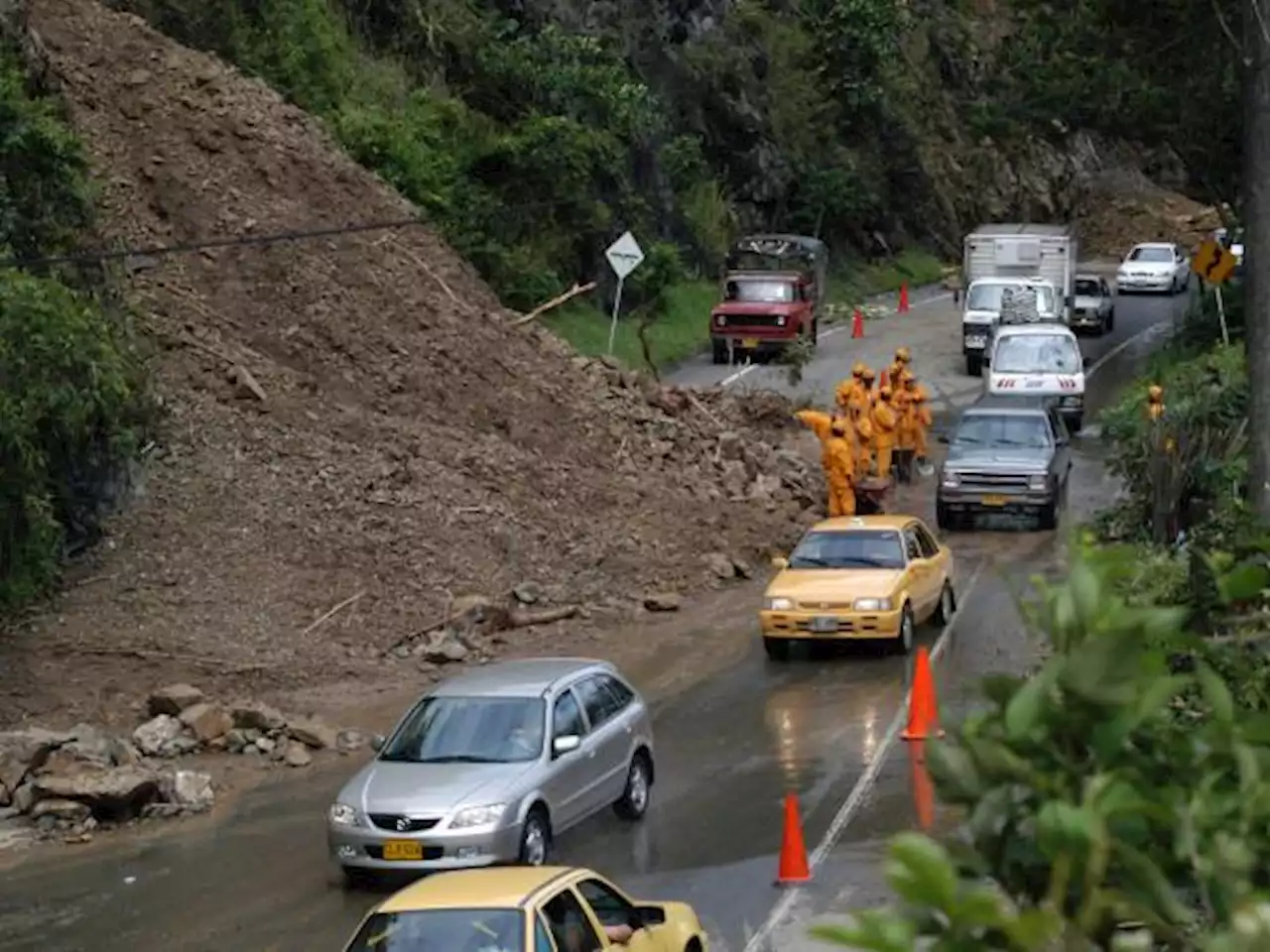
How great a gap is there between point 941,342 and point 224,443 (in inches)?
1182

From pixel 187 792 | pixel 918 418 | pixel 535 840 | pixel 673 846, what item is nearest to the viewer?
pixel 535 840

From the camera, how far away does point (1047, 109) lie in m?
48.5

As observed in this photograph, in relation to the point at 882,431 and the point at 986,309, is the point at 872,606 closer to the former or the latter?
the point at 882,431

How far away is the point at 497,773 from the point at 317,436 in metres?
12.4

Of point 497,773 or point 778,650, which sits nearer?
point 497,773

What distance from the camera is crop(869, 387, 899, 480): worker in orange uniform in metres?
33.7

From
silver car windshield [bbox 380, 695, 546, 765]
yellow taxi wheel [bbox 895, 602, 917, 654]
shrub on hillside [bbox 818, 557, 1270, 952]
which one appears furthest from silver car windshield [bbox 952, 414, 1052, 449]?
shrub on hillside [bbox 818, 557, 1270, 952]

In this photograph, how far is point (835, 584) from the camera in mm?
23484

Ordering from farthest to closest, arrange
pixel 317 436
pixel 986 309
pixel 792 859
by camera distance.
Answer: pixel 986 309
pixel 317 436
pixel 792 859

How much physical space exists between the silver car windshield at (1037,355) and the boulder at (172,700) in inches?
905

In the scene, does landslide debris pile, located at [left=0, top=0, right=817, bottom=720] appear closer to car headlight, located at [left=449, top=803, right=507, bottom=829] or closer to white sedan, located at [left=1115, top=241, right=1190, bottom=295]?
car headlight, located at [left=449, top=803, right=507, bottom=829]

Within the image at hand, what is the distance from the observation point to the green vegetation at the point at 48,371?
21781mm

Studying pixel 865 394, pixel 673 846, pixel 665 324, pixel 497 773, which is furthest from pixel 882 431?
pixel 497 773

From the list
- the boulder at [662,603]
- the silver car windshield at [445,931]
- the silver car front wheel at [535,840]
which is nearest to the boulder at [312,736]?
the silver car front wheel at [535,840]
